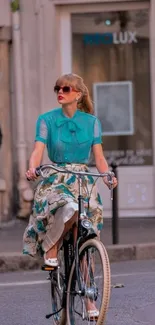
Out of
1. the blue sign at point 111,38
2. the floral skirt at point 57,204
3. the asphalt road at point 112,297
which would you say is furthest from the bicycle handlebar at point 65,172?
the blue sign at point 111,38

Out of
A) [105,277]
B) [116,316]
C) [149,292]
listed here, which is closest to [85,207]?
[105,277]

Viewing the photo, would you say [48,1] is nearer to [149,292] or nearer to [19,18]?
[19,18]

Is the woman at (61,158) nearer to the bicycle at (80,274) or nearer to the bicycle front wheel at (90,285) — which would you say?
the bicycle at (80,274)

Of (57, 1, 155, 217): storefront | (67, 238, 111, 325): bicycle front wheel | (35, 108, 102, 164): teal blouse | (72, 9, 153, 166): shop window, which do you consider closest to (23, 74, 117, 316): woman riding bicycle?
(35, 108, 102, 164): teal blouse

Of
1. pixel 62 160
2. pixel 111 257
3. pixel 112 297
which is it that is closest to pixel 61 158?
pixel 62 160

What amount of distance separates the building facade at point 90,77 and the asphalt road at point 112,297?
3.49m

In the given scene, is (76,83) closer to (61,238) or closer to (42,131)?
(42,131)

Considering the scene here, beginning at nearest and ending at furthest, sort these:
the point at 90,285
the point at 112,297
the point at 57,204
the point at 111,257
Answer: the point at 90,285, the point at 57,204, the point at 112,297, the point at 111,257

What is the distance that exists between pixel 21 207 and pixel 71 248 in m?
7.21

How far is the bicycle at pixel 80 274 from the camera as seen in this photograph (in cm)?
539

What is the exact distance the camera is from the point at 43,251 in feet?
19.7

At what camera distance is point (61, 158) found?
599cm

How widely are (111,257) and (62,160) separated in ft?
14.3

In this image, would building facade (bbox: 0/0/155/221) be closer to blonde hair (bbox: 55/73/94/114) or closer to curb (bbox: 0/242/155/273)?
curb (bbox: 0/242/155/273)
